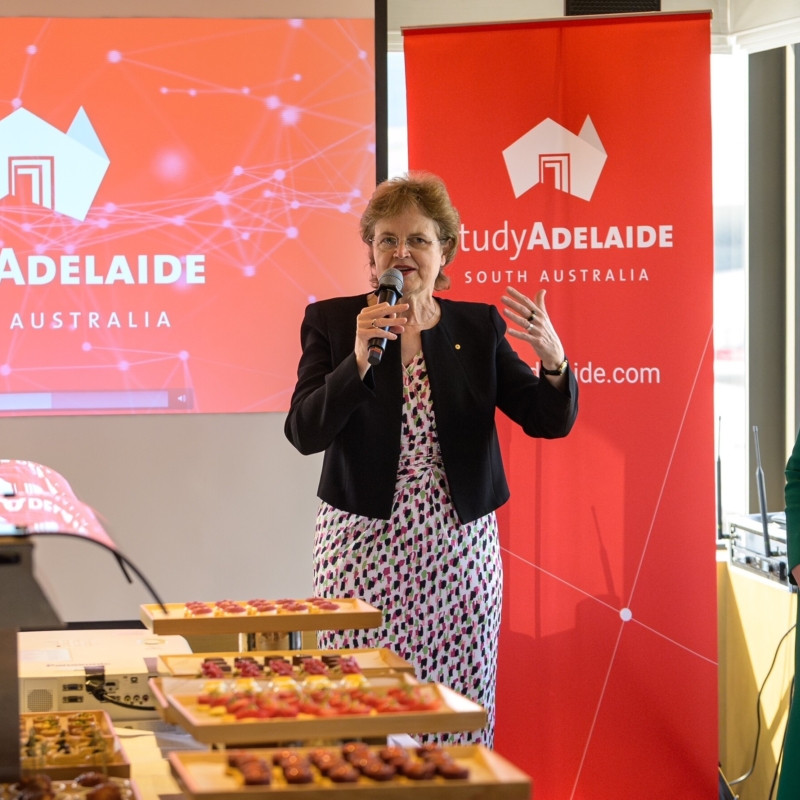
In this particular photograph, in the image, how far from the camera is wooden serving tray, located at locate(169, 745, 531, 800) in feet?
4.11

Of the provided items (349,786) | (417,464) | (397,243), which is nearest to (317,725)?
(349,786)

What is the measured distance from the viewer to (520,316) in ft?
8.44

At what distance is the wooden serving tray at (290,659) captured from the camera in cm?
176

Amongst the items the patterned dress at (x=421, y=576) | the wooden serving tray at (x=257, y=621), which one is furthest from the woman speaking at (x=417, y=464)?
the wooden serving tray at (x=257, y=621)

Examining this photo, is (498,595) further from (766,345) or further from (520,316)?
(766,345)

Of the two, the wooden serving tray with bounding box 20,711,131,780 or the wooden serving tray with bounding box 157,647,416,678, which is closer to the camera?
Answer: the wooden serving tray with bounding box 20,711,131,780

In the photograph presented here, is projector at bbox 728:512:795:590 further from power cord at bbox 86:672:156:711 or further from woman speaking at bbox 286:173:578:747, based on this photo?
power cord at bbox 86:672:156:711

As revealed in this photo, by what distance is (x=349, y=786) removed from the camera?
129cm

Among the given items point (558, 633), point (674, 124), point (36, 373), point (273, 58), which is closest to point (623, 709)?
point (558, 633)

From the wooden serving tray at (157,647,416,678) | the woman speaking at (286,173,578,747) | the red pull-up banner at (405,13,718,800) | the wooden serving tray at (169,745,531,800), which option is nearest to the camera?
the wooden serving tray at (169,745,531,800)

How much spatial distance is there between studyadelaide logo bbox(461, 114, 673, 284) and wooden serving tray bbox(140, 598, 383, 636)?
1924 millimetres

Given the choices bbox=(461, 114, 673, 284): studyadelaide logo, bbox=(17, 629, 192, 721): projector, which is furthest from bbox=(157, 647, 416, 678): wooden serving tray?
bbox=(461, 114, 673, 284): studyadelaide logo

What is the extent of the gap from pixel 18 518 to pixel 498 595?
1.51 metres

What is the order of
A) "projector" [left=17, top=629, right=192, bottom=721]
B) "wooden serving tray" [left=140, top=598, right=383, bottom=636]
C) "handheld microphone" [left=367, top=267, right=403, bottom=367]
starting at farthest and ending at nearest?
"handheld microphone" [left=367, top=267, right=403, bottom=367], "projector" [left=17, top=629, right=192, bottom=721], "wooden serving tray" [left=140, top=598, right=383, bottom=636]
